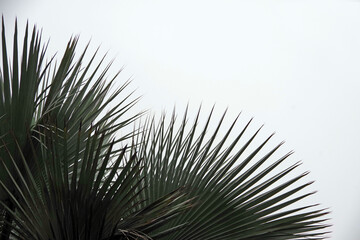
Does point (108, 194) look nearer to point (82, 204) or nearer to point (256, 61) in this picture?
point (82, 204)

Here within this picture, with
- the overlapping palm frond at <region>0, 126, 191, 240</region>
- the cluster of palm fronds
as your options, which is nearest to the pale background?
the cluster of palm fronds

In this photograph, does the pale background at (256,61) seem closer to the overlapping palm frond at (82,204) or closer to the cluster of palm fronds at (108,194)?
the cluster of palm fronds at (108,194)

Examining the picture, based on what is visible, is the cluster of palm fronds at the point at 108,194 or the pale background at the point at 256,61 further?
the pale background at the point at 256,61

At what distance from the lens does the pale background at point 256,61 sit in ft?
11.7

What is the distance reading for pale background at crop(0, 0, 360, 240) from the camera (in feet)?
11.7

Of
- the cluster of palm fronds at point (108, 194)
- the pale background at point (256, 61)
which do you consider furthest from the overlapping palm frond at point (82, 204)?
the pale background at point (256, 61)

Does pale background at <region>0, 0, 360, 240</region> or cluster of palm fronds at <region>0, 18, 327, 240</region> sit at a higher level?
pale background at <region>0, 0, 360, 240</region>

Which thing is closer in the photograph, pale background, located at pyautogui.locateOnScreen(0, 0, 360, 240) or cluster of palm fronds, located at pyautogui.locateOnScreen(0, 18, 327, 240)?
cluster of palm fronds, located at pyautogui.locateOnScreen(0, 18, 327, 240)

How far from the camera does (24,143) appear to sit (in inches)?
51.4

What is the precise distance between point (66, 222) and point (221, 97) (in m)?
2.64

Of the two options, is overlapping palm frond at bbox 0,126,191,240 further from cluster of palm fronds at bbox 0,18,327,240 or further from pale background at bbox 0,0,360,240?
pale background at bbox 0,0,360,240

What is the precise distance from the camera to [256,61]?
11.8ft

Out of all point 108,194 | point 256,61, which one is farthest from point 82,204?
point 256,61

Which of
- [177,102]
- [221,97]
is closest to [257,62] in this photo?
[221,97]
